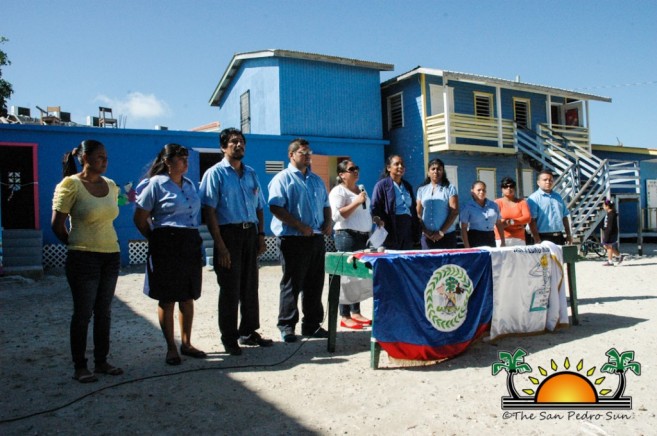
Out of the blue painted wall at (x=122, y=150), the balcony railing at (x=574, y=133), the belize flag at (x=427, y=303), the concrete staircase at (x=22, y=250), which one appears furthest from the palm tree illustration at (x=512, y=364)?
the balcony railing at (x=574, y=133)

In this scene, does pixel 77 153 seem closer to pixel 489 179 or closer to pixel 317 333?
pixel 317 333

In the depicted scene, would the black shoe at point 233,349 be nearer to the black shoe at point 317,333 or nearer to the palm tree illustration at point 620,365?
the black shoe at point 317,333

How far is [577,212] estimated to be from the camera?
1594cm

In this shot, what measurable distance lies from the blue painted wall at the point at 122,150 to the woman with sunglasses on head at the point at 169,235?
785cm

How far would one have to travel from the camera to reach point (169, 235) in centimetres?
405

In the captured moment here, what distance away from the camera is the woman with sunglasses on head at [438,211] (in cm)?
594

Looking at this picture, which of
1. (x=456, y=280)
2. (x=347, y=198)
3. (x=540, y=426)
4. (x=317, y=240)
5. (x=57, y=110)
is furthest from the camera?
(x=57, y=110)

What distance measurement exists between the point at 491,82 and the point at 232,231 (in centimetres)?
1539

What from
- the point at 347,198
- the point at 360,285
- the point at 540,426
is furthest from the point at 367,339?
the point at 540,426

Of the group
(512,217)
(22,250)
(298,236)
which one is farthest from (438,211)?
(22,250)

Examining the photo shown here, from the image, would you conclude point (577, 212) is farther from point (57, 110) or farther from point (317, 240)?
point (57, 110)

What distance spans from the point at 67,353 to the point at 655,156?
1078 inches

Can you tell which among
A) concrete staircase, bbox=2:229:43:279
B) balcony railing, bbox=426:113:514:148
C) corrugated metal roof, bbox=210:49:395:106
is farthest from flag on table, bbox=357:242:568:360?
corrugated metal roof, bbox=210:49:395:106

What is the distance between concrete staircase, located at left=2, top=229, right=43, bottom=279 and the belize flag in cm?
970
